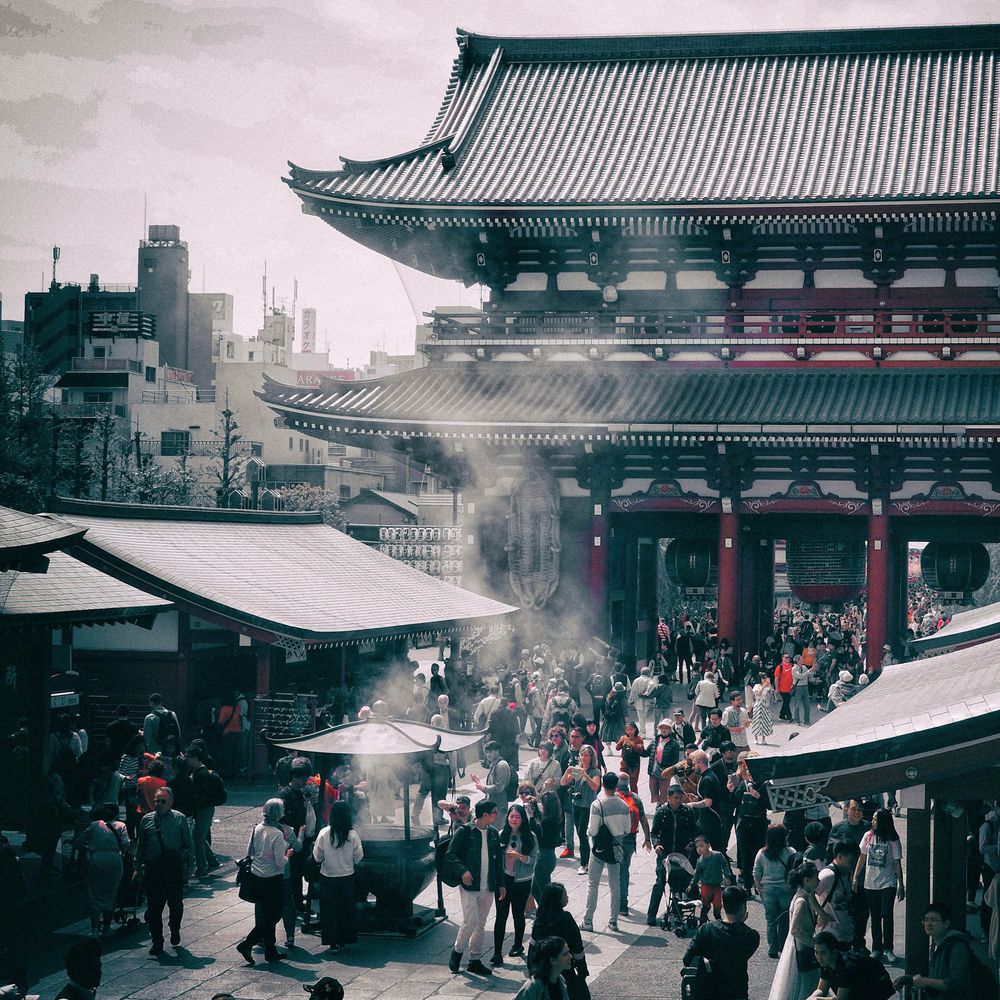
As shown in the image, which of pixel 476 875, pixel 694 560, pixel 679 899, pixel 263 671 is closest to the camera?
pixel 476 875

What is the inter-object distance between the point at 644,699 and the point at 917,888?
15.7 meters

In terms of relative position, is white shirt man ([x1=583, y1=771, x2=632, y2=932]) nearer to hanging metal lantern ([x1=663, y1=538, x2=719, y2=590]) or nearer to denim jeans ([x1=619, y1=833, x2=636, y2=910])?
denim jeans ([x1=619, y1=833, x2=636, y2=910])

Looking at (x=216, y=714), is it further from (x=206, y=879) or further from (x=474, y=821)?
(x=474, y=821)

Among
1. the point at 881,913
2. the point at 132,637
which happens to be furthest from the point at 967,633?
the point at 132,637

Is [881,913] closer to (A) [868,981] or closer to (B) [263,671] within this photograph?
(A) [868,981]

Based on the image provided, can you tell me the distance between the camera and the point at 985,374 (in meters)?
28.6

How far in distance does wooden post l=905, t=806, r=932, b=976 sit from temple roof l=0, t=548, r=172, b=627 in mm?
9715

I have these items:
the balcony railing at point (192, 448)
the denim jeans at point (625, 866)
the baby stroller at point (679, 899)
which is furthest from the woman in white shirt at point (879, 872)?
the balcony railing at point (192, 448)

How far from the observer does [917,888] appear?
31.7 feet

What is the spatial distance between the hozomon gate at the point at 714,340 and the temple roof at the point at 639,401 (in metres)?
0.07

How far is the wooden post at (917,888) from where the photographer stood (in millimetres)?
9672

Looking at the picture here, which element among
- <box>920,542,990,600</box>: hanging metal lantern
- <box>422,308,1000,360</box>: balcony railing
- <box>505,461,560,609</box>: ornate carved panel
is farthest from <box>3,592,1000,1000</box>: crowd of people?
<box>422,308,1000,360</box>: balcony railing

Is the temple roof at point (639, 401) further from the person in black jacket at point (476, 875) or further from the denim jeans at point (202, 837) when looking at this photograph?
the person in black jacket at point (476, 875)

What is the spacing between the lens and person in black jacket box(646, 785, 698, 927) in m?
14.1
